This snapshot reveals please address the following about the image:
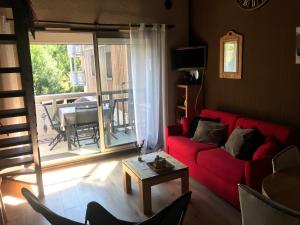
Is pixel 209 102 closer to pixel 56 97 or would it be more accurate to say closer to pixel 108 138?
pixel 108 138

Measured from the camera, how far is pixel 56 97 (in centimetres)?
536

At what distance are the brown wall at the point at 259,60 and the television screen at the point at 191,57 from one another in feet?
0.37

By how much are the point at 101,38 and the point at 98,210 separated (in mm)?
2916

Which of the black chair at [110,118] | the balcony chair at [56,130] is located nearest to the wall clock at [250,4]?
the black chair at [110,118]

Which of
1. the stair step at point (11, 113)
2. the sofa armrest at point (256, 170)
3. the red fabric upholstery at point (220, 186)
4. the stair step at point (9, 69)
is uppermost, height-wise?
the stair step at point (9, 69)

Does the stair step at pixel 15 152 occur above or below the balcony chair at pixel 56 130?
Answer: above

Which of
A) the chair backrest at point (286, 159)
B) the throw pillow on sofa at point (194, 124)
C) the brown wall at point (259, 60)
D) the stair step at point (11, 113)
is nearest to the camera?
the chair backrest at point (286, 159)

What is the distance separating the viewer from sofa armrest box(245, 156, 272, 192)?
2.36m

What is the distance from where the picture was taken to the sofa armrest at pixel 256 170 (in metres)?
2.36

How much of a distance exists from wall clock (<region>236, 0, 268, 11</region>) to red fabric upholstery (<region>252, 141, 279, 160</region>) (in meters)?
1.72

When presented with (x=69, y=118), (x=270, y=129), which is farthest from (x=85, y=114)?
(x=270, y=129)

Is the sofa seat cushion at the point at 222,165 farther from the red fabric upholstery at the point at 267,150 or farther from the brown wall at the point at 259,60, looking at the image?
the brown wall at the point at 259,60

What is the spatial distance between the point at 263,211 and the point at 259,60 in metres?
2.49

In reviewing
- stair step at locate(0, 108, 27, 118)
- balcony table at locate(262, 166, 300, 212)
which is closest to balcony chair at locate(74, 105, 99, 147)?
stair step at locate(0, 108, 27, 118)
